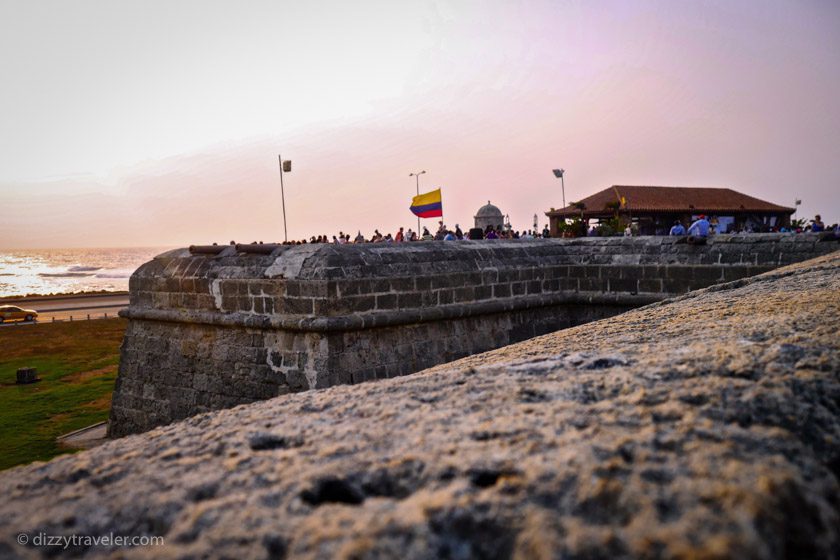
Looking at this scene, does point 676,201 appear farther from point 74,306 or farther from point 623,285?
point 74,306

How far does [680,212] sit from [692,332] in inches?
1491

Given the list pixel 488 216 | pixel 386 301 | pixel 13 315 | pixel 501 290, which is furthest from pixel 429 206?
pixel 13 315

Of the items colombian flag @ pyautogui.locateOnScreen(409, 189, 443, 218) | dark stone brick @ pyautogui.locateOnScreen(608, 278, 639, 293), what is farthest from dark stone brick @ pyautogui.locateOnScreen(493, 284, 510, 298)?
colombian flag @ pyautogui.locateOnScreen(409, 189, 443, 218)

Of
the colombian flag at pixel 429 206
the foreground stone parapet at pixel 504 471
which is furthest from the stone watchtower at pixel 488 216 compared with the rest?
the foreground stone parapet at pixel 504 471

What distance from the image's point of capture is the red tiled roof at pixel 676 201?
3894cm

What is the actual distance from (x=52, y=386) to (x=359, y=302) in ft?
35.6

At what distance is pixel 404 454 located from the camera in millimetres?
2176

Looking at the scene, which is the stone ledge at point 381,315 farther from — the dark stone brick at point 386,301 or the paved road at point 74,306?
the paved road at point 74,306

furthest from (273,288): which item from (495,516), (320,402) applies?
(495,516)

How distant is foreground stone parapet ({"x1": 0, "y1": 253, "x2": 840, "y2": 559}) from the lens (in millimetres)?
1671

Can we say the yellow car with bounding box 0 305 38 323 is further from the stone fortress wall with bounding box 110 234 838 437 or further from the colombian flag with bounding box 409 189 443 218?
the stone fortress wall with bounding box 110 234 838 437

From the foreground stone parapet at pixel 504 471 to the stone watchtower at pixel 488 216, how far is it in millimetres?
36993

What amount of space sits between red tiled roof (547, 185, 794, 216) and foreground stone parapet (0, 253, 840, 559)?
35.7m

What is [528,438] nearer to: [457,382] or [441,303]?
[457,382]
